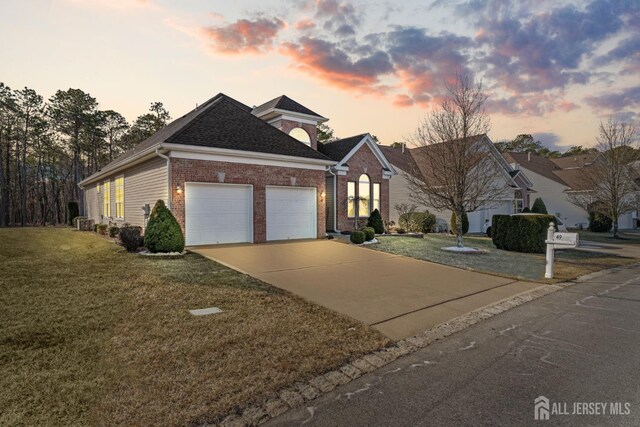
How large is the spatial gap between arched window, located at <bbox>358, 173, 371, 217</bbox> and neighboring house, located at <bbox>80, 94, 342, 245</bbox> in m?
5.33

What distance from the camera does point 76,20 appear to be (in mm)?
10500

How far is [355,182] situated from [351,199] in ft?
3.76

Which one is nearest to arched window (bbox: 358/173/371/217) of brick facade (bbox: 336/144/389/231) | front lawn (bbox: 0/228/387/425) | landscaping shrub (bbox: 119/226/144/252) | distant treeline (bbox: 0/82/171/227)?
brick facade (bbox: 336/144/389/231)

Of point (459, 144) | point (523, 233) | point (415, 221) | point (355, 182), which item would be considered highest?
point (459, 144)

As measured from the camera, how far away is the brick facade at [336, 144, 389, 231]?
20125mm

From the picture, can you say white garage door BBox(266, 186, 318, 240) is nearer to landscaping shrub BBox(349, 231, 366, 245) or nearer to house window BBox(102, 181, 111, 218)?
landscaping shrub BBox(349, 231, 366, 245)

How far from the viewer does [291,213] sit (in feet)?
50.8

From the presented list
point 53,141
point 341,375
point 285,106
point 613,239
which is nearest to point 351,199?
point 285,106

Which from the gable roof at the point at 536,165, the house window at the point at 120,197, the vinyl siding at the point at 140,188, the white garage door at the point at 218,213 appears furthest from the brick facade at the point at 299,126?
the gable roof at the point at 536,165

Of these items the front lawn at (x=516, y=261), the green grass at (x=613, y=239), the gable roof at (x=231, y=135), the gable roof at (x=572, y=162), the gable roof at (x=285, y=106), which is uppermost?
the gable roof at (x=285, y=106)

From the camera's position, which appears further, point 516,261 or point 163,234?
point 516,261

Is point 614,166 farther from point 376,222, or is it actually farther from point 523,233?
point 376,222

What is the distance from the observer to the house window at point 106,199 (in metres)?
20.7

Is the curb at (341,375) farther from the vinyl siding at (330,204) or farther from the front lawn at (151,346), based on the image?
the vinyl siding at (330,204)
